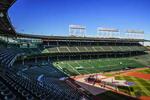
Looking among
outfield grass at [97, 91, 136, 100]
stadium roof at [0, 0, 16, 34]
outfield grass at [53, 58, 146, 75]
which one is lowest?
outfield grass at [97, 91, 136, 100]

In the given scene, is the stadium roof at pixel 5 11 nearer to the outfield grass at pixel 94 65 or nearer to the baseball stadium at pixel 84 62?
the baseball stadium at pixel 84 62

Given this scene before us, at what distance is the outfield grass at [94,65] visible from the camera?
170 ft

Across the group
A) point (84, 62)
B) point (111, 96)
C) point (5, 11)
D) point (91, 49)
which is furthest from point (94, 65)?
point (5, 11)

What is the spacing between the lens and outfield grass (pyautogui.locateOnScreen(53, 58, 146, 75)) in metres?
51.8

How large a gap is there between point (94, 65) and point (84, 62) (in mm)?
3154

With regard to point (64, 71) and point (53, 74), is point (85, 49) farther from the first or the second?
point (53, 74)

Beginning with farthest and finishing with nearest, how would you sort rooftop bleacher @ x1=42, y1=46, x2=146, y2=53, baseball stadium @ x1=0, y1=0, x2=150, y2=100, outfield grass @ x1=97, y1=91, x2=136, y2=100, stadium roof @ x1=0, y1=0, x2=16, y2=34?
rooftop bleacher @ x1=42, y1=46, x2=146, y2=53 → baseball stadium @ x1=0, y1=0, x2=150, y2=100 → outfield grass @ x1=97, y1=91, x2=136, y2=100 → stadium roof @ x1=0, y1=0, x2=16, y2=34

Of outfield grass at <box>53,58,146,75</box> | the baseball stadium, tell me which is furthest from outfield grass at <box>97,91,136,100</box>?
outfield grass at <box>53,58,146,75</box>

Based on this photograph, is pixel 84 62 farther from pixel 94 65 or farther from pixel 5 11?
pixel 5 11

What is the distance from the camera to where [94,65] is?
189ft

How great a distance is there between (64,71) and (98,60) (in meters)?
17.0

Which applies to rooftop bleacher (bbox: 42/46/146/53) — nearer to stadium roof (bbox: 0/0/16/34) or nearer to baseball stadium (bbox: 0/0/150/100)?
baseball stadium (bbox: 0/0/150/100)

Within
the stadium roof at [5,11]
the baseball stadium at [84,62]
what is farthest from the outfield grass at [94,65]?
the stadium roof at [5,11]

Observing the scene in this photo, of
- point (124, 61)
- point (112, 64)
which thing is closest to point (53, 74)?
point (112, 64)
